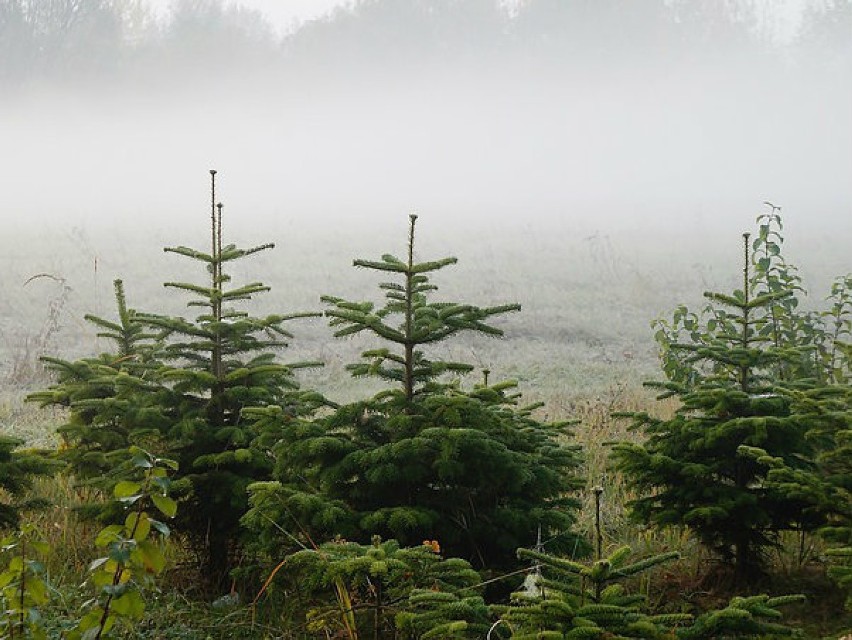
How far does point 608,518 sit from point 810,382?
1.66m

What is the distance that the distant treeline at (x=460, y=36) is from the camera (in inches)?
1565

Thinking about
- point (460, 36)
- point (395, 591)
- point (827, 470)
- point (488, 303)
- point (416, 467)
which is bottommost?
point (488, 303)

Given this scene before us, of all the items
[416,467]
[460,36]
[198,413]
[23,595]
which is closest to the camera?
[23,595]

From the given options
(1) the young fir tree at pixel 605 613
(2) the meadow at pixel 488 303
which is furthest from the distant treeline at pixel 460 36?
(1) the young fir tree at pixel 605 613

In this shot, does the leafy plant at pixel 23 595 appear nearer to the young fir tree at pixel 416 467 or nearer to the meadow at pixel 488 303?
the young fir tree at pixel 416 467

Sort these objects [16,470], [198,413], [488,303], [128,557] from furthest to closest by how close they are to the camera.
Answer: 1. [488,303]
2. [198,413]
3. [16,470]
4. [128,557]

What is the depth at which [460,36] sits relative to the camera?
42.1 m

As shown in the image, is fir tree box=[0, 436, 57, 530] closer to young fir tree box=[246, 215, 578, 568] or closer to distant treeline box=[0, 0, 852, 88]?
young fir tree box=[246, 215, 578, 568]

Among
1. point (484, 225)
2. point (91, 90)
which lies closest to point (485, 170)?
point (484, 225)

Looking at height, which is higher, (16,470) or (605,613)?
(605,613)

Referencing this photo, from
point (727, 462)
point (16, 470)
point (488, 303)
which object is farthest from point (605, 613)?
point (488, 303)

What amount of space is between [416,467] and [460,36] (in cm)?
4068

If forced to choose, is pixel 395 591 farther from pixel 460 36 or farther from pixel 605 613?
pixel 460 36

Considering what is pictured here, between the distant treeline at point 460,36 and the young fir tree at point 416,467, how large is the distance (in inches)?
1456
